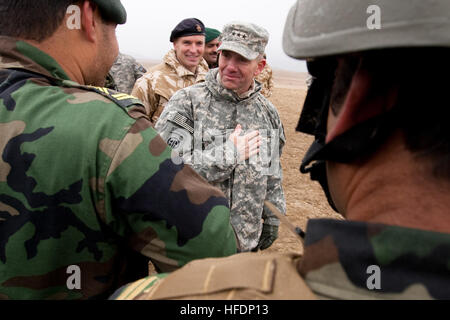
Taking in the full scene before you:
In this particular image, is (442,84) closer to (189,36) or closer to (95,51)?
(95,51)

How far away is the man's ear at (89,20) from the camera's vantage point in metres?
1.44

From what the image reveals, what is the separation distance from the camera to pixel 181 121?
8.95 ft

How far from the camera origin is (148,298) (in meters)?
0.76

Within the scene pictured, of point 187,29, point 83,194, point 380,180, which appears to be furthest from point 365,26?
point 187,29

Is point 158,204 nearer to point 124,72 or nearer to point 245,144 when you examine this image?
point 245,144

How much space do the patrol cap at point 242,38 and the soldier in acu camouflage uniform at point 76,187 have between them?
1663 mm

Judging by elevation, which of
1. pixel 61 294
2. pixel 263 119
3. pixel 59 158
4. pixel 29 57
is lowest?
pixel 61 294

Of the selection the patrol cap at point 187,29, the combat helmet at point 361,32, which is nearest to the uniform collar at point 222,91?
the patrol cap at point 187,29

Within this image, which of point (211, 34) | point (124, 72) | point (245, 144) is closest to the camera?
point (245, 144)

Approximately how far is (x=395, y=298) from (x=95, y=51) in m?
1.35

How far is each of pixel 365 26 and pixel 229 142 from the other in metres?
2.02

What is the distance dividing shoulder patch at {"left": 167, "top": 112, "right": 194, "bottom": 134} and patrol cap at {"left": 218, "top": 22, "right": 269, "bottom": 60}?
0.62 metres
